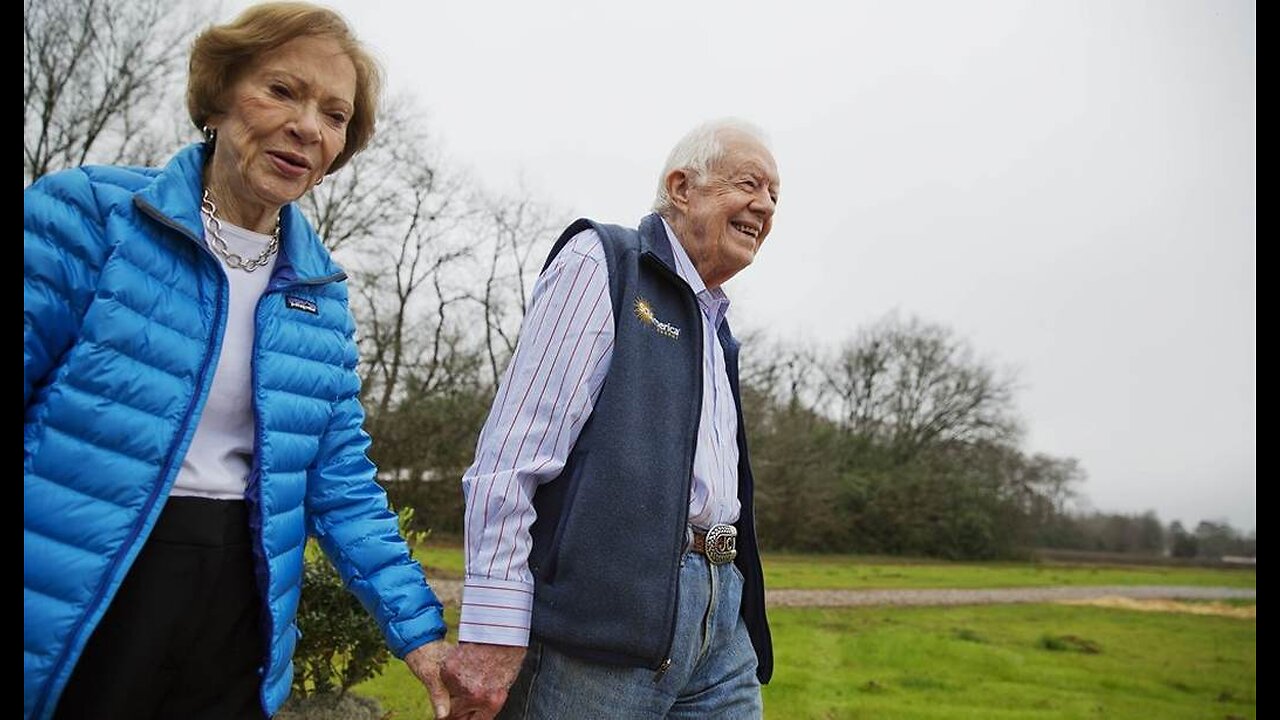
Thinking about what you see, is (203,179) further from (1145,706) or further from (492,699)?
(1145,706)

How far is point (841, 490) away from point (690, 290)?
30.2 metres

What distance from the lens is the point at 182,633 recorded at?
1.81 meters

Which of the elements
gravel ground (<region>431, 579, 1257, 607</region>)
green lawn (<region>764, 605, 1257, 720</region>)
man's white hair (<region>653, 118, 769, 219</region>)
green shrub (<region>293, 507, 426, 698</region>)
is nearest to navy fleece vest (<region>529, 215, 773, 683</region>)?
man's white hair (<region>653, 118, 769, 219</region>)

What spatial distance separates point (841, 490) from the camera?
1237 inches

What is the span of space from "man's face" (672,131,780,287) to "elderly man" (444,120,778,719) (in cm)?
10

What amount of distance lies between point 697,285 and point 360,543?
3.79 feet

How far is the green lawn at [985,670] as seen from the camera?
7785 millimetres

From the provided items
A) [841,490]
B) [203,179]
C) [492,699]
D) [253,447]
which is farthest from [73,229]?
[841,490]

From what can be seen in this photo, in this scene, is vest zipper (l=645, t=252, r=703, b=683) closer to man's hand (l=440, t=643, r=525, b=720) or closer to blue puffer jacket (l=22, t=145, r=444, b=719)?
man's hand (l=440, t=643, r=525, b=720)

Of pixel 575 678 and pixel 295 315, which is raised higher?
pixel 295 315

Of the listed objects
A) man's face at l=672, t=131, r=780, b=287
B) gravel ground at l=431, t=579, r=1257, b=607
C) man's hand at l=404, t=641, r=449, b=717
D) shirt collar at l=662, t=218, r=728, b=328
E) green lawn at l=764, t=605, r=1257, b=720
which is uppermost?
man's face at l=672, t=131, r=780, b=287

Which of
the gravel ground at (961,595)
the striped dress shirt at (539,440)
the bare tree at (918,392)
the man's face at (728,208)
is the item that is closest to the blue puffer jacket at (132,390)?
the striped dress shirt at (539,440)

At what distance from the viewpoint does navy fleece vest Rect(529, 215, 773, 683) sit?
2.09 metres

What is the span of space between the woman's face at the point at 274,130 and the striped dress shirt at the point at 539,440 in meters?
0.66
